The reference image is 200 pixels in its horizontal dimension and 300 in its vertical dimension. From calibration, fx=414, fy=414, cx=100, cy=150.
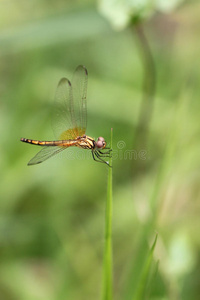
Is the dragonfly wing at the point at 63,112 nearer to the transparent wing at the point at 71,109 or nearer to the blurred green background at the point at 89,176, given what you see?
the transparent wing at the point at 71,109

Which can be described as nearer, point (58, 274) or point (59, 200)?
point (58, 274)

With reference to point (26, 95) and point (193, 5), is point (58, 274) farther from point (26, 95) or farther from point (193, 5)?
point (193, 5)

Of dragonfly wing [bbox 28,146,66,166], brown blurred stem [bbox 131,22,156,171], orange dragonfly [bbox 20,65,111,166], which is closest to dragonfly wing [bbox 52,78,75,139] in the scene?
orange dragonfly [bbox 20,65,111,166]

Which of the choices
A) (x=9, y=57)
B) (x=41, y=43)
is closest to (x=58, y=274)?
(x=41, y=43)

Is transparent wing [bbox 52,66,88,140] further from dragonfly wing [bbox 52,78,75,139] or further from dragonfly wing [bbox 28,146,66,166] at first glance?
dragonfly wing [bbox 28,146,66,166]

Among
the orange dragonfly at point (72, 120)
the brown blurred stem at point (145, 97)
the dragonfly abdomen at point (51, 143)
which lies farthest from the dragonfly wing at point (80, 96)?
the brown blurred stem at point (145, 97)

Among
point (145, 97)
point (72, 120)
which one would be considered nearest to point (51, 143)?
point (72, 120)

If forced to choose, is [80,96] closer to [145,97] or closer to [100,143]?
[100,143]
